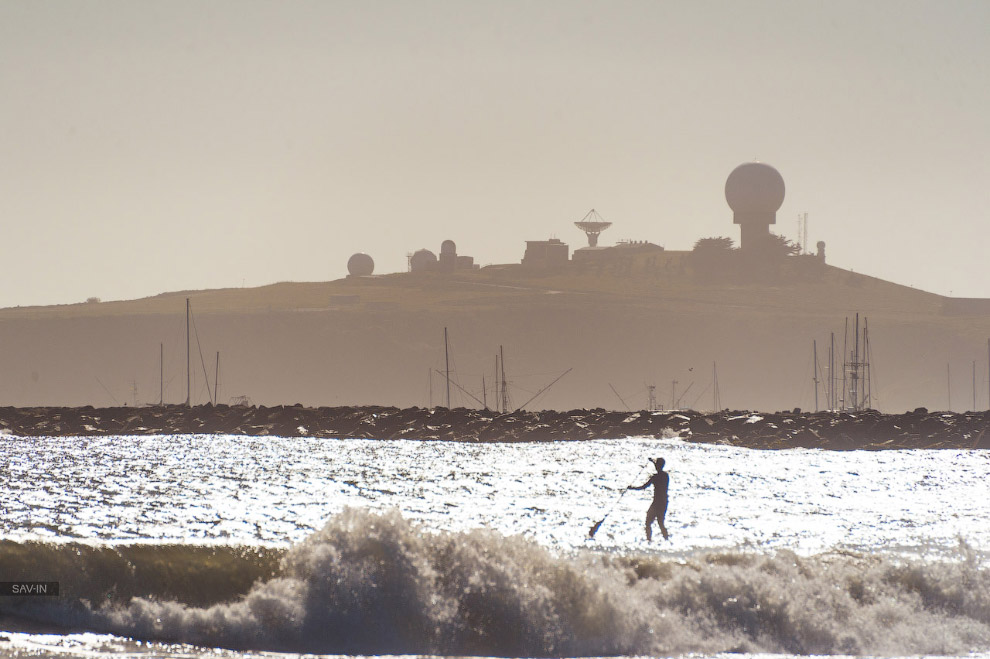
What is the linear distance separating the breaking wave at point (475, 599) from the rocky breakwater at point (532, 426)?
26306 millimetres

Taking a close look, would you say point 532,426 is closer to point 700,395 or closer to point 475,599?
point 475,599

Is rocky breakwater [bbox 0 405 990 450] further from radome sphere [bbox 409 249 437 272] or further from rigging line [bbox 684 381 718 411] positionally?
radome sphere [bbox 409 249 437 272]

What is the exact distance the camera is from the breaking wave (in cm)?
1385

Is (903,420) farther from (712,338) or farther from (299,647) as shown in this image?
(712,338)

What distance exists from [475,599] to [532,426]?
98.0 feet

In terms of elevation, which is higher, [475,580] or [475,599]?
→ [475,580]

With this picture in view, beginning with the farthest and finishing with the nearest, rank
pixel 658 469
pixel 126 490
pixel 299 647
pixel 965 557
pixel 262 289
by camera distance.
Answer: pixel 262 289 < pixel 126 490 < pixel 658 469 < pixel 965 557 < pixel 299 647

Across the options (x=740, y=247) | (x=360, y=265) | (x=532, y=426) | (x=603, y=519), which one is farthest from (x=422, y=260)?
(x=603, y=519)

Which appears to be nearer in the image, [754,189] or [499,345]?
[499,345]

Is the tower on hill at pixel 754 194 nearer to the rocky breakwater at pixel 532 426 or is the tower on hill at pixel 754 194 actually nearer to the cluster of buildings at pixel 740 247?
the cluster of buildings at pixel 740 247

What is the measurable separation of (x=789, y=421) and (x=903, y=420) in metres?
4.35

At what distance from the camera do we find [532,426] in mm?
44531

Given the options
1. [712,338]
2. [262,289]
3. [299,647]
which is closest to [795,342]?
[712,338]

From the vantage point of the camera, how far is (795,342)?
462 feet
